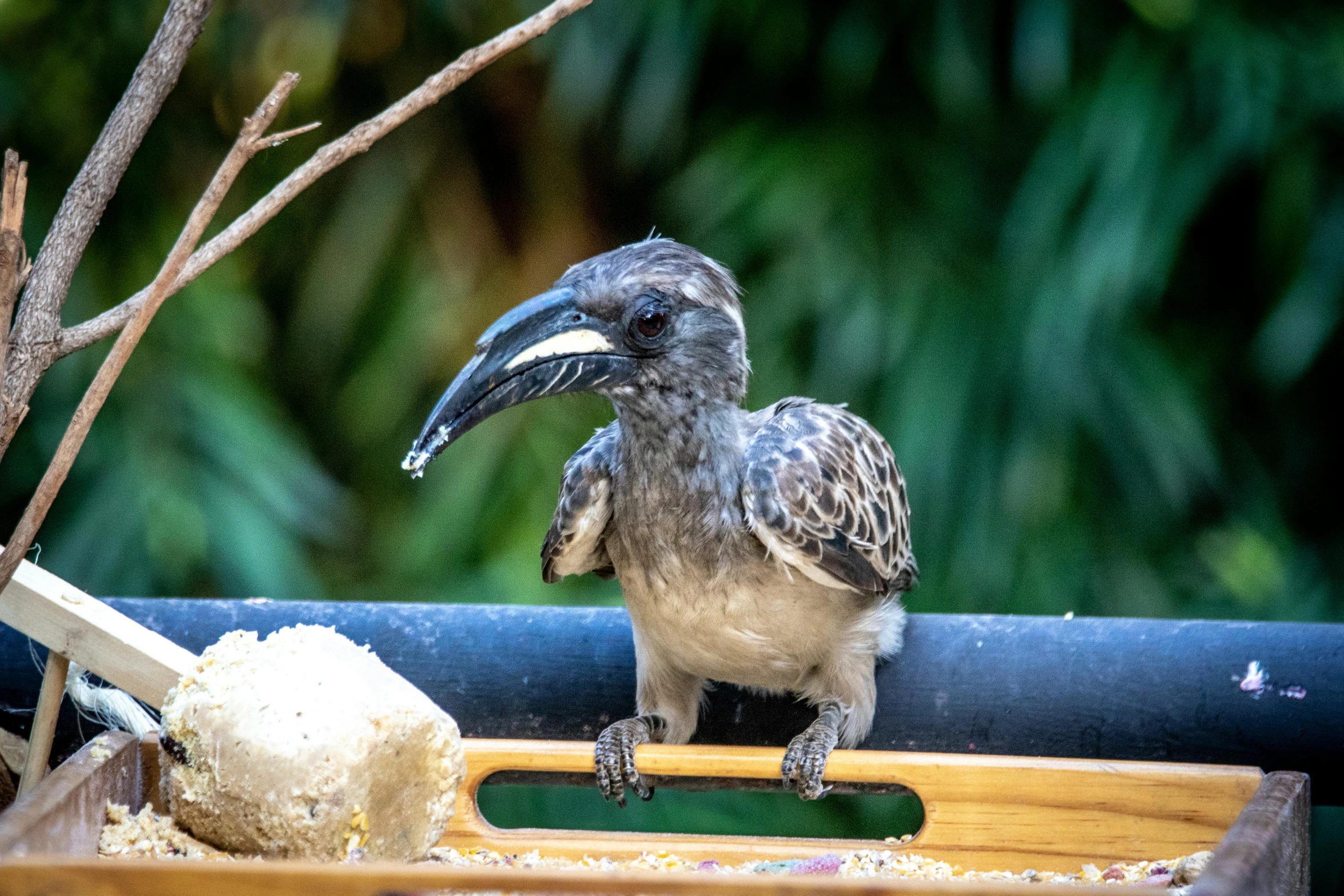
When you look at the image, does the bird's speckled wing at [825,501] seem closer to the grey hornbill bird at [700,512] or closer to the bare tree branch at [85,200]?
the grey hornbill bird at [700,512]

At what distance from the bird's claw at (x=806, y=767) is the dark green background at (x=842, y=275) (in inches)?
45.7

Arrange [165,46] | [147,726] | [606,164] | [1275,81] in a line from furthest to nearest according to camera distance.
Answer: [606,164] < [1275,81] < [147,726] < [165,46]

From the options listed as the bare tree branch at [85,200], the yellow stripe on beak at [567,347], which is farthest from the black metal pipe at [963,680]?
the bare tree branch at [85,200]

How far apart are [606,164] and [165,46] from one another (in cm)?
190

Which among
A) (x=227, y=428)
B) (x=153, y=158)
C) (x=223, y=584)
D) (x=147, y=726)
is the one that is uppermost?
(x=153, y=158)

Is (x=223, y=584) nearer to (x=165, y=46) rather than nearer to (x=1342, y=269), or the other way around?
(x=165, y=46)

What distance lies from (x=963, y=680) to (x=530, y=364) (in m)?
0.65

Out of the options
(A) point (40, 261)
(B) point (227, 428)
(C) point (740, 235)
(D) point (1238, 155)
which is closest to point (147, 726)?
(A) point (40, 261)

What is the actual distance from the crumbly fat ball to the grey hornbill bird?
12.6 inches

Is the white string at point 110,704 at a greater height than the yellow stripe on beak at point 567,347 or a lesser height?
lesser

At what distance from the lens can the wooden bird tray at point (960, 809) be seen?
3.13ft

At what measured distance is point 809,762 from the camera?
4.42 ft

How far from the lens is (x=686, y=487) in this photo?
144 centimetres

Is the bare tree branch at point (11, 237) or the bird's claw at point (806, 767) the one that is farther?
the bird's claw at point (806, 767)
